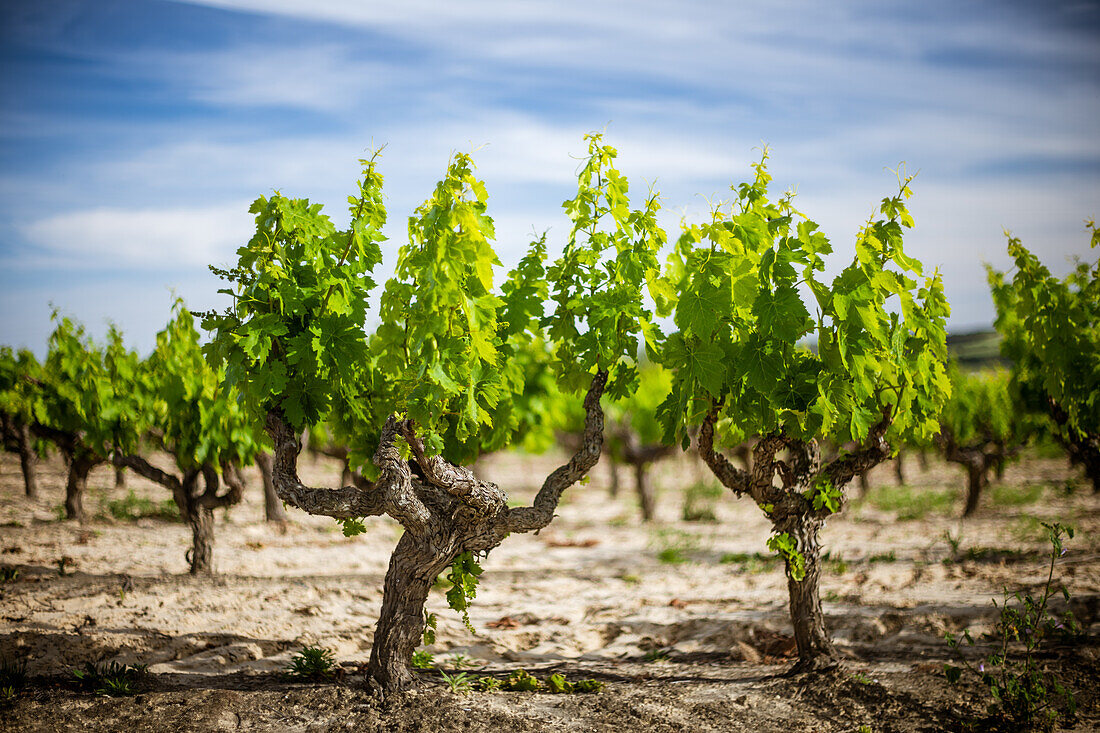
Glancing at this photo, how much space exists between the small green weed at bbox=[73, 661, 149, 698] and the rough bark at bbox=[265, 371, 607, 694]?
5.64ft

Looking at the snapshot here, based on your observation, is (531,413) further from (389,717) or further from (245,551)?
(389,717)

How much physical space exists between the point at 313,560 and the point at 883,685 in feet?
25.9

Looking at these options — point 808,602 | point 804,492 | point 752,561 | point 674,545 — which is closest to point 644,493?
point 674,545

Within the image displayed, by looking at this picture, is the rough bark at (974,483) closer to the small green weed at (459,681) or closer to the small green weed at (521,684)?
the small green weed at (521,684)

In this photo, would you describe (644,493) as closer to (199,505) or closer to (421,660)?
(199,505)

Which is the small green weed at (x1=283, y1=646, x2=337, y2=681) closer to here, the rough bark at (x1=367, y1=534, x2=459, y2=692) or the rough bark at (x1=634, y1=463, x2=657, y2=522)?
the rough bark at (x1=367, y1=534, x2=459, y2=692)

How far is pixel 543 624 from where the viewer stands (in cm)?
756

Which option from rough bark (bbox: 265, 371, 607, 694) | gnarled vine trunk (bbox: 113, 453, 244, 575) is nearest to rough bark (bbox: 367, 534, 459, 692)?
rough bark (bbox: 265, 371, 607, 694)

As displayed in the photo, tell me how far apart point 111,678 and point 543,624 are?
385 centimetres

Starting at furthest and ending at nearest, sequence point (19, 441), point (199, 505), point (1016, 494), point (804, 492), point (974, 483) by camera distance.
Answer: point (1016, 494), point (19, 441), point (974, 483), point (199, 505), point (804, 492)

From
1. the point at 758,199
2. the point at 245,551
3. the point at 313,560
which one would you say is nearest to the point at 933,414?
the point at 758,199

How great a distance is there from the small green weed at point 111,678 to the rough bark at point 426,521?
1.72 meters

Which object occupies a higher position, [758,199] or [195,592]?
[758,199]

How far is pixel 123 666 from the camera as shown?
5.37 meters
